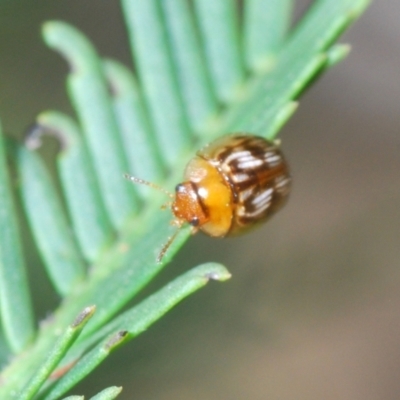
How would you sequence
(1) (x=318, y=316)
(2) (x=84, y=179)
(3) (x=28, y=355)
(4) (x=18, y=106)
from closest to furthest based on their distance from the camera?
(3) (x=28, y=355), (2) (x=84, y=179), (4) (x=18, y=106), (1) (x=318, y=316)

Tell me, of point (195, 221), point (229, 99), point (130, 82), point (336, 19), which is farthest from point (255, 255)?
point (336, 19)

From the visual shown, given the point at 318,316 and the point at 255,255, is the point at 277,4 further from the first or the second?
the point at 318,316

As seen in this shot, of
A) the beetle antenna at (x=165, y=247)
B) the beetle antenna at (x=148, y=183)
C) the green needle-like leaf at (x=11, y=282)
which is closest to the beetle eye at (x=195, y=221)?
the beetle antenna at (x=148, y=183)

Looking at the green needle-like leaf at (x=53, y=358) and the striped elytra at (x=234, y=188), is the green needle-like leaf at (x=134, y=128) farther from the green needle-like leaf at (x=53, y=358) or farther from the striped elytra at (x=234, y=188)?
the green needle-like leaf at (x=53, y=358)

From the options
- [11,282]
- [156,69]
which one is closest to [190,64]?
[156,69]

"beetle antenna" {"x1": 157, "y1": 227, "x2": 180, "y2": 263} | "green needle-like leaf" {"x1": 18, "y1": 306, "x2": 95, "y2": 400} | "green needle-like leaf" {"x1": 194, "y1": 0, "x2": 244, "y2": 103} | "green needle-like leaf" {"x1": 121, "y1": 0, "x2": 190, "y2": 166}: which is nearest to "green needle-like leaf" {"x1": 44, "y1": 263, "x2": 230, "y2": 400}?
"green needle-like leaf" {"x1": 18, "y1": 306, "x2": 95, "y2": 400}

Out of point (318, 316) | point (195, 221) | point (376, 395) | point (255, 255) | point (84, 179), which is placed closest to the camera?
point (84, 179)
